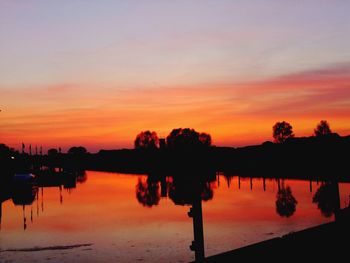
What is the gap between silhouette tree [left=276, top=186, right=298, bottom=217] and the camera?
41.7 meters

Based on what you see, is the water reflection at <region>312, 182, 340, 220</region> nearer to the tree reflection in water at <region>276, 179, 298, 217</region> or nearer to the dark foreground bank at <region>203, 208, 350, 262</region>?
the tree reflection in water at <region>276, 179, 298, 217</region>

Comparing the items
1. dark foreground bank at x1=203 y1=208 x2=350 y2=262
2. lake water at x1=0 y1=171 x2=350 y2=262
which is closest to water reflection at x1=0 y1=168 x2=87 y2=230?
lake water at x1=0 y1=171 x2=350 y2=262

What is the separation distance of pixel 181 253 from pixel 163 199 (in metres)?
32.2

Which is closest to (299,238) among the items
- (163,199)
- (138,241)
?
(138,241)

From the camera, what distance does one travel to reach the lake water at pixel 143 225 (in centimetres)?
2648

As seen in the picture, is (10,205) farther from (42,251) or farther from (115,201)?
(42,251)

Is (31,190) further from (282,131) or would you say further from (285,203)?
(282,131)

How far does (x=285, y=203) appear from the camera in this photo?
48.4m

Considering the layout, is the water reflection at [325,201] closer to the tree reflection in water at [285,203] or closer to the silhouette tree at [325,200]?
the silhouette tree at [325,200]

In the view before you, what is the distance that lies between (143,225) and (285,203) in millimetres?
18784

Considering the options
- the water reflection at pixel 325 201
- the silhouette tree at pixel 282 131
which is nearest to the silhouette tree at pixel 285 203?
the water reflection at pixel 325 201

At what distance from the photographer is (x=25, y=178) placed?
67.4 m

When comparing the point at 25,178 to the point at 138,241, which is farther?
the point at 25,178

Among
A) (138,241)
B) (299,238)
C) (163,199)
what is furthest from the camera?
(163,199)
